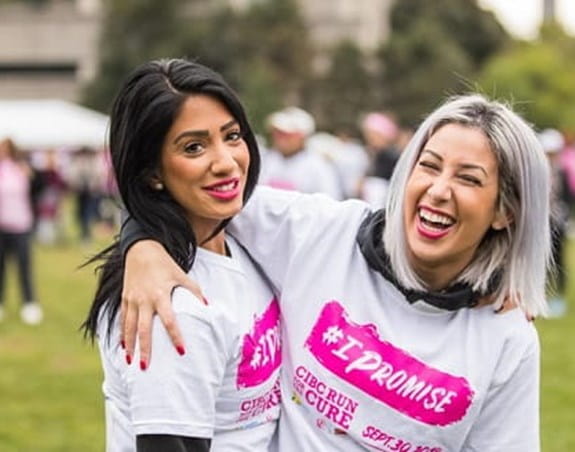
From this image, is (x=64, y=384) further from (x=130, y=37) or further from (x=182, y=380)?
(x=130, y=37)

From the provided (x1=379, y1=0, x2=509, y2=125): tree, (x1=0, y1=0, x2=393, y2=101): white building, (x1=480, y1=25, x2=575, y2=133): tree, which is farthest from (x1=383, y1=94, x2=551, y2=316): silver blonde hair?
(x1=0, y1=0, x2=393, y2=101): white building

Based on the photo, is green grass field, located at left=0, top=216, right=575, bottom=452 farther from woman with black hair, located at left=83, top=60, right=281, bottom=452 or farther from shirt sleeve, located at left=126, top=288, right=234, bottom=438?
shirt sleeve, located at left=126, top=288, right=234, bottom=438

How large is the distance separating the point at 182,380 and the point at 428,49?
4615cm

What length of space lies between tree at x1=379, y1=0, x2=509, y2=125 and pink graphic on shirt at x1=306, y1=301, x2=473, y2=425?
125ft

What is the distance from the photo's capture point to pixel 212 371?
2301 mm

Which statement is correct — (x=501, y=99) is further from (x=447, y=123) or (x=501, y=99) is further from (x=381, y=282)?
(x=381, y=282)

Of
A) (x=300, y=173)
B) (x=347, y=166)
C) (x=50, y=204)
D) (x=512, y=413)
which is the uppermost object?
(x=512, y=413)

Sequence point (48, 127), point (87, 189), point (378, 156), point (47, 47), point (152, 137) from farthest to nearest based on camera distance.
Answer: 1. point (47, 47)
2. point (48, 127)
3. point (87, 189)
4. point (378, 156)
5. point (152, 137)

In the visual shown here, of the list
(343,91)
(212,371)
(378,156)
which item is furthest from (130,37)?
(212,371)

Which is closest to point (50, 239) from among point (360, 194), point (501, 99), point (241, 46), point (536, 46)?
point (360, 194)

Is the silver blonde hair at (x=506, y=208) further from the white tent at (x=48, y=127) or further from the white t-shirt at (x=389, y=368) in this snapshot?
the white tent at (x=48, y=127)

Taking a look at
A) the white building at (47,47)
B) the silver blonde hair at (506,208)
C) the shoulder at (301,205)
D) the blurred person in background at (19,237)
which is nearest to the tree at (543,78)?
the white building at (47,47)

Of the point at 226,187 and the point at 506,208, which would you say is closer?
the point at 226,187

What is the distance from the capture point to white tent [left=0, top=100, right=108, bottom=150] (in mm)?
24969
